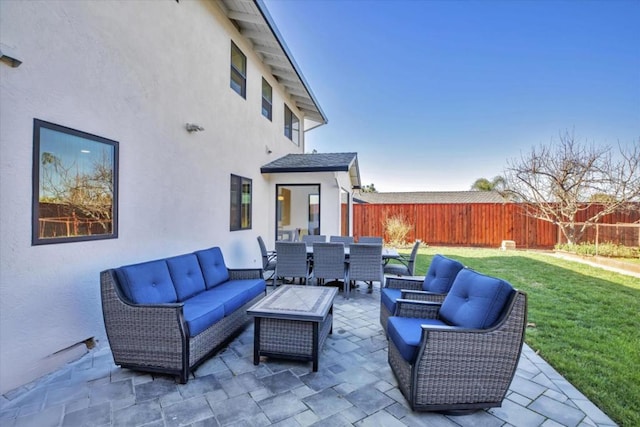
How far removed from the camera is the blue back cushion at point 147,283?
2.90 m

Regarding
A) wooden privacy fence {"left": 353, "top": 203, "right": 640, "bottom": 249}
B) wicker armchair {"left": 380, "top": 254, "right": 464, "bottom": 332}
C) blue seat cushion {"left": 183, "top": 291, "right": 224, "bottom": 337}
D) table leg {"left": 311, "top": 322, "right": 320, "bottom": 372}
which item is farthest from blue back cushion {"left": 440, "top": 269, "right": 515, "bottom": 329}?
wooden privacy fence {"left": 353, "top": 203, "right": 640, "bottom": 249}

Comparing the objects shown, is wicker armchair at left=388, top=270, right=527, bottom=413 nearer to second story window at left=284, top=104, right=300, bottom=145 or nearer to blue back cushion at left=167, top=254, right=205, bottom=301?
blue back cushion at left=167, top=254, right=205, bottom=301

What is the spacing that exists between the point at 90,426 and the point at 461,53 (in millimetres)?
12052

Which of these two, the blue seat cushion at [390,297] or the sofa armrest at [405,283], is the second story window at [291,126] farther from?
the blue seat cushion at [390,297]

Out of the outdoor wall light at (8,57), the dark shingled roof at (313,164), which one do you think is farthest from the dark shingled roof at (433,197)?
the outdoor wall light at (8,57)

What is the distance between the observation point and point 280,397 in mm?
2488

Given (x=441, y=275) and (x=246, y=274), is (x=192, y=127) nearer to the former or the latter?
(x=246, y=274)

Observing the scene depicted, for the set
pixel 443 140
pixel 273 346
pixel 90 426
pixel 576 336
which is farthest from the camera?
pixel 443 140

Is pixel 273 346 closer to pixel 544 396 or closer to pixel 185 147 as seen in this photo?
pixel 544 396

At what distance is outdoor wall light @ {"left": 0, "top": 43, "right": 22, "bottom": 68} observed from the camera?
241 cm

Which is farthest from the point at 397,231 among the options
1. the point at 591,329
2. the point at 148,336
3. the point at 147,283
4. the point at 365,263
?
the point at 148,336

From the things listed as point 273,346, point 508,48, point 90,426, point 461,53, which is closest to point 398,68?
point 461,53

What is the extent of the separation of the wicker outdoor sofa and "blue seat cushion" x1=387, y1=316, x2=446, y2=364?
1936 millimetres

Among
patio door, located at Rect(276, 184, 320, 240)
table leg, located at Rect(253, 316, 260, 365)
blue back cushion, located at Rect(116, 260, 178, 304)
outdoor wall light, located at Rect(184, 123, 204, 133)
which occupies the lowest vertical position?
table leg, located at Rect(253, 316, 260, 365)
